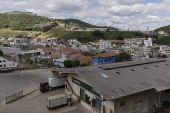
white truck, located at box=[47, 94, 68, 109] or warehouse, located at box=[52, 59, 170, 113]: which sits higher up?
warehouse, located at box=[52, 59, 170, 113]

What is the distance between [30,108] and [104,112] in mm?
6676

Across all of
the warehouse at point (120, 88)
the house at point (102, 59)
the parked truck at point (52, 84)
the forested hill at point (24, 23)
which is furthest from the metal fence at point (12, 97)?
the forested hill at point (24, 23)

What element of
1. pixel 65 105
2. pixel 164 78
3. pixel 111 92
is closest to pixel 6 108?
pixel 65 105

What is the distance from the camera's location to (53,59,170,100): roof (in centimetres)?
1083

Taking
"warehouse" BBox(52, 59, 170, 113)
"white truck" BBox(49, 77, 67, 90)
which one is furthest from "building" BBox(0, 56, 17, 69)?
"warehouse" BBox(52, 59, 170, 113)

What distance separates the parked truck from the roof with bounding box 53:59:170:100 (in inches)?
202

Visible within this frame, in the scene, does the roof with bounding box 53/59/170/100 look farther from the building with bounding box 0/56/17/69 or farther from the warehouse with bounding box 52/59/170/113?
the building with bounding box 0/56/17/69

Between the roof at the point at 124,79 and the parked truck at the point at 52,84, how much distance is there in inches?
202

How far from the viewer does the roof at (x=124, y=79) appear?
1083cm

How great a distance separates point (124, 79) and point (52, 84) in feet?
28.4

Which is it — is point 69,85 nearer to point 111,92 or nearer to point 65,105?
point 65,105

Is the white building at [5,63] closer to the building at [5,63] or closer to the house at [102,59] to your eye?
the building at [5,63]

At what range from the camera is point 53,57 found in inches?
1921

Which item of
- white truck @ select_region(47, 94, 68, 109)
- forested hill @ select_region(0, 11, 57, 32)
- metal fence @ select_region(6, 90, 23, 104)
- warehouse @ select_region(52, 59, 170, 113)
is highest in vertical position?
forested hill @ select_region(0, 11, 57, 32)
